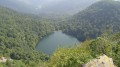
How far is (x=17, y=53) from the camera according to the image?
100938mm

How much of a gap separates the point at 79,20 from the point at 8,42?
75.3m

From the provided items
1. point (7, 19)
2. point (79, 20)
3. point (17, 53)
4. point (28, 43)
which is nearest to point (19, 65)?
point (17, 53)

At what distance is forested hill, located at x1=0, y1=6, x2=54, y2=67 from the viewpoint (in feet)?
318

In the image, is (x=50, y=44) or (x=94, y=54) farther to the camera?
(x=50, y=44)

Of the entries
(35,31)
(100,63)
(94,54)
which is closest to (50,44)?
(35,31)

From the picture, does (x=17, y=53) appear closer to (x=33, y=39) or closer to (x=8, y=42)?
(x=8, y=42)

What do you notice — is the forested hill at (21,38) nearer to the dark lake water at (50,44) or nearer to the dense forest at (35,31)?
the dense forest at (35,31)

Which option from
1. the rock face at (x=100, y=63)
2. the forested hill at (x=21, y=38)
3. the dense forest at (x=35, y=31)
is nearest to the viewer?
the rock face at (x=100, y=63)

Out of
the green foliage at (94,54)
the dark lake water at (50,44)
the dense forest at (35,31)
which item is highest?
the green foliage at (94,54)

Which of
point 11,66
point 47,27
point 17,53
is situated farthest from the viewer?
point 47,27

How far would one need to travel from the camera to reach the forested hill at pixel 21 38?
318 ft

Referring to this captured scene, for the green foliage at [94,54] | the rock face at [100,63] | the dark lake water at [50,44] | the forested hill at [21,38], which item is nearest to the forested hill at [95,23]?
the dark lake water at [50,44]

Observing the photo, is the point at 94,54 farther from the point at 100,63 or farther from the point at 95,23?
the point at 95,23

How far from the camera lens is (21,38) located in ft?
417
